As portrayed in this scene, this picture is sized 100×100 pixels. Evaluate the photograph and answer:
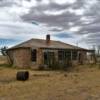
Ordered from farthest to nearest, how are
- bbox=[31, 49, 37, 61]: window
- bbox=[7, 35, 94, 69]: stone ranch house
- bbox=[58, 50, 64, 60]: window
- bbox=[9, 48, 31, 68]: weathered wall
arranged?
bbox=[58, 50, 64, 60]: window < bbox=[31, 49, 37, 61]: window < bbox=[9, 48, 31, 68]: weathered wall < bbox=[7, 35, 94, 69]: stone ranch house

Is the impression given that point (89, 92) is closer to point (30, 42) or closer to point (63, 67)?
point (63, 67)

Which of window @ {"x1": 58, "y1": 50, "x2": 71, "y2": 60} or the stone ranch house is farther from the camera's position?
window @ {"x1": 58, "y1": 50, "x2": 71, "y2": 60}

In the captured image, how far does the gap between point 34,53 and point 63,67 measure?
4.41 m

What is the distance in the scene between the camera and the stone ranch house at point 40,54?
105 feet

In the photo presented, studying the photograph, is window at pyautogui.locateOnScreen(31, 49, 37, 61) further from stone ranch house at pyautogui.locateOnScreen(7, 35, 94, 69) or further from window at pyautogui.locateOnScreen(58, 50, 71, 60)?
window at pyautogui.locateOnScreen(58, 50, 71, 60)

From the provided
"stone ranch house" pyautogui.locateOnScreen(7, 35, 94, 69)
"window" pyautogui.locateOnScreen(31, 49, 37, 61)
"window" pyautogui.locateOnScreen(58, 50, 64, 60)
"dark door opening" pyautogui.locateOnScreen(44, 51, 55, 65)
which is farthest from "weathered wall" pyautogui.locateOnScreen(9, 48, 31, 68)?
"window" pyautogui.locateOnScreen(58, 50, 64, 60)

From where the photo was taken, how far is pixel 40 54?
31812 mm

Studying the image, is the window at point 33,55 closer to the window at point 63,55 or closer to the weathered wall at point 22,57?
the weathered wall at point 22,57

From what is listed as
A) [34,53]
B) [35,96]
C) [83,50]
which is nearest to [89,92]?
[35,96]

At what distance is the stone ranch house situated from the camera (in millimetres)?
31859

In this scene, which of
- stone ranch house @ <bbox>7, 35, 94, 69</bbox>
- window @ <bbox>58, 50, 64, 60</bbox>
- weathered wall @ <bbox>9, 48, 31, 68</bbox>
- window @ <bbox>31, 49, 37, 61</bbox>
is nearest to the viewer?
stone ranch house @ <bbox>7, 35, 94, 69</bbox>

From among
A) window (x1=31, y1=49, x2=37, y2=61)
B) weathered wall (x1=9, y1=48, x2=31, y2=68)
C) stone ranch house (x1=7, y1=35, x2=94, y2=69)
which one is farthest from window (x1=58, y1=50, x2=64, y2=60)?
weathered wall (x1=9, y1=48, x2=31, y2=68)

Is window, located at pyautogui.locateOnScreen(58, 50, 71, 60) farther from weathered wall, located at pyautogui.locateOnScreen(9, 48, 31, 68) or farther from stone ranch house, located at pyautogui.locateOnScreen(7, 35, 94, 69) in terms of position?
weathered wall, located at pyautogui.locateOnScreen(9, 48, 31, 68)

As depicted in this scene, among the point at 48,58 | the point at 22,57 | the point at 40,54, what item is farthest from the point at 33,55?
the point at 48,58
